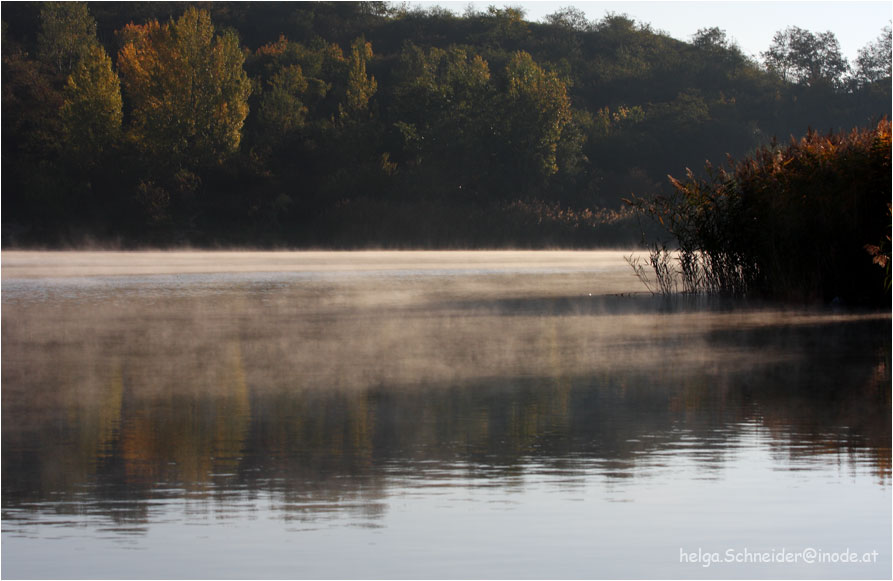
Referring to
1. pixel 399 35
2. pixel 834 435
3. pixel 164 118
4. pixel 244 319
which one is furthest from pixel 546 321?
pixel 399 35

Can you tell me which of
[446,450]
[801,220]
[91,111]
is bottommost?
[446,450]

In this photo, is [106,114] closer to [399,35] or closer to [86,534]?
[399,35]

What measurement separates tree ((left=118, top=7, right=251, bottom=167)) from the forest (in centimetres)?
7

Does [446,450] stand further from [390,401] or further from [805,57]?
[805,57]

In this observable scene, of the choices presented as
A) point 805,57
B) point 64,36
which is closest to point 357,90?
point 64,36

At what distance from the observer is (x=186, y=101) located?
55.3m

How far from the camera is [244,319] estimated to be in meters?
15.0

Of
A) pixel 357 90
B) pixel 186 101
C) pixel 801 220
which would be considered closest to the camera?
pixel 801 220

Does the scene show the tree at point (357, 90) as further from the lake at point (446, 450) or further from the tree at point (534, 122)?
the lake at point (446, 450)

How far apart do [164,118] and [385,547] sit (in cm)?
5227

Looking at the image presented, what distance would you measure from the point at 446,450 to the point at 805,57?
68416 millimetres

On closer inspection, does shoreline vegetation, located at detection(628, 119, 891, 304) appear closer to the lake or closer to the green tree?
the lake

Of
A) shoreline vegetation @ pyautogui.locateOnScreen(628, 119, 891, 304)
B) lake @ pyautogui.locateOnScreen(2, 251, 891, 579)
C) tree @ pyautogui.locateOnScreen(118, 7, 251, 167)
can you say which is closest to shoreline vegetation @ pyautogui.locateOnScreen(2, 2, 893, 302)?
tree @ pyautogui.locateOnScreen(118, 7, 251, 167)

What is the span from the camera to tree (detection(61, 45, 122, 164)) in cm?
5453
